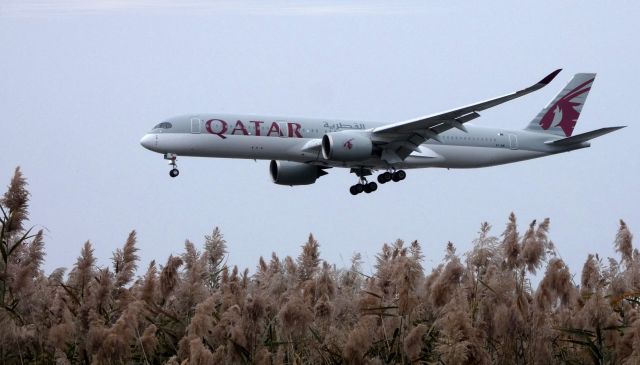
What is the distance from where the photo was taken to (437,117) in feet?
119

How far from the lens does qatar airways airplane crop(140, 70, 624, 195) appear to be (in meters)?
37.2

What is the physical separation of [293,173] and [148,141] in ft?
26.0

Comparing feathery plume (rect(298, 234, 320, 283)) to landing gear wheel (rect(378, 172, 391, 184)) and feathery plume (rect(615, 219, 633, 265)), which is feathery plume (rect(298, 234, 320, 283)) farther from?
landing gear wheel (rect(378, 172, 391, 184))

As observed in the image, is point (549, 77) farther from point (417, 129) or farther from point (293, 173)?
point (293, 173)

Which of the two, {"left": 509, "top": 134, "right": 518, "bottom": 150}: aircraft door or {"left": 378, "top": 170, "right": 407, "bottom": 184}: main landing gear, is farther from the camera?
{"left": 509, "top": 134, "right": 518, "bottom": 150}: aircraft door

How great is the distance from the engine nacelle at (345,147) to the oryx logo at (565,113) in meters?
16.3

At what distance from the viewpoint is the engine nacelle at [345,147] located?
121 feet

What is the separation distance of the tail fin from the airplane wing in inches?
501

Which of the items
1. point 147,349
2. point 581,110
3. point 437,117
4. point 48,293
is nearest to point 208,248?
point 48,293

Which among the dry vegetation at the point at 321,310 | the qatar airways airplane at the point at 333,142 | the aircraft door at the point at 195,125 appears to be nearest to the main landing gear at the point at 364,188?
the qatar airways airplane at the point at 333,142

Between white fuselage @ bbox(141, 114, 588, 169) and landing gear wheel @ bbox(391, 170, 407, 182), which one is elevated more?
white fuselage @ bbox(141, 114, 588, 169)

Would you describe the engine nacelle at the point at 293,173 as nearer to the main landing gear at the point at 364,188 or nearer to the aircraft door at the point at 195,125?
the main landing gear at the point at 364,188

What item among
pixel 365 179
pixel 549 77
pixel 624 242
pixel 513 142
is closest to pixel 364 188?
pixel 365 179

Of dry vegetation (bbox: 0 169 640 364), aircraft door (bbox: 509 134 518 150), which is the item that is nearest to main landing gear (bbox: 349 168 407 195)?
aircraft door (bbox: 509 134 518 150)
